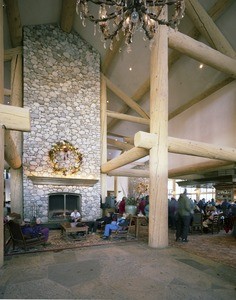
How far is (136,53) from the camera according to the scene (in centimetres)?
934

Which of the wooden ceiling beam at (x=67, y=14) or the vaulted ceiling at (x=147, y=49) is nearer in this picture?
the vaulted ceiling at (x=147, y=49)

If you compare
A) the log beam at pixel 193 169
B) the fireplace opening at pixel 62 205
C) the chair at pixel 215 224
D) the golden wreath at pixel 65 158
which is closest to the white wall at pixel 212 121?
the log beam at pixel 193 169

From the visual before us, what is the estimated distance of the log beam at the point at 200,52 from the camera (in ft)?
21.8

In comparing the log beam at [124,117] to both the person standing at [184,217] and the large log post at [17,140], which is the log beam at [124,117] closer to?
the large log post at [17,140]

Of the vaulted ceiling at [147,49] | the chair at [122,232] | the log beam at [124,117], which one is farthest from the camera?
the log beam at [124,117]

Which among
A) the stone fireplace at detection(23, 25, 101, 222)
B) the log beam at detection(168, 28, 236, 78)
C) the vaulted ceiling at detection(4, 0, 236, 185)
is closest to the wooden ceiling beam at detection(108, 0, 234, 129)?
the vaulted ceiling at detection(4, 0, 236, 185)

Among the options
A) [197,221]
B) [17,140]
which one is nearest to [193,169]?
[197,221]

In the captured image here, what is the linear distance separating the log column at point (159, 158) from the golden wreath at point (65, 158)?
15.5 ft

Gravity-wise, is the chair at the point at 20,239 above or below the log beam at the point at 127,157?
below

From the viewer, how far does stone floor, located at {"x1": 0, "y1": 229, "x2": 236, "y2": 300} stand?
3.15m

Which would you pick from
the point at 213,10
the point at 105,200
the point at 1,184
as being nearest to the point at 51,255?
the point at 1,184

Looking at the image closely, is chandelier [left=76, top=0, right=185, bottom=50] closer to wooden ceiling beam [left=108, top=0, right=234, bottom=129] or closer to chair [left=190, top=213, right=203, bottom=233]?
wooden ceiling beam [left=108, top=0, right=234, bottom=129]

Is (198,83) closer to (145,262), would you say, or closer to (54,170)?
(54,170)

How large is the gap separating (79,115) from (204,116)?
5680mm
